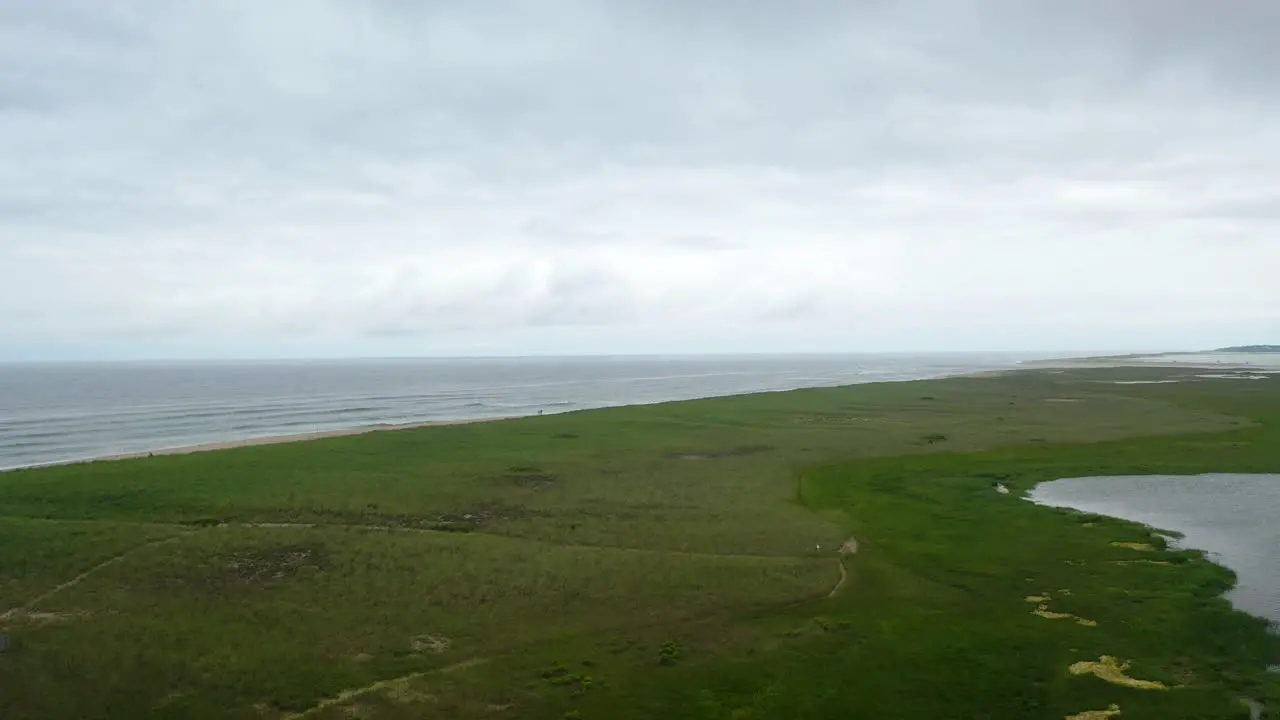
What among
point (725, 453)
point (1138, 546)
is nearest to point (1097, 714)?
point (1138, 546)

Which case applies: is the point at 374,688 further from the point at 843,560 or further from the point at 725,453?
the point at 725,453

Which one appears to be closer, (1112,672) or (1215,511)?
(1112,672)

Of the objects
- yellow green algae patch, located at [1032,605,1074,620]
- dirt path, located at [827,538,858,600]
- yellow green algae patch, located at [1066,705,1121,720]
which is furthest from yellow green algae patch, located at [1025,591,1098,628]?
dirt path, located at [827,538,858,600]

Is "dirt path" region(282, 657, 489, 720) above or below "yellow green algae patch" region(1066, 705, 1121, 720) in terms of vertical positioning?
above

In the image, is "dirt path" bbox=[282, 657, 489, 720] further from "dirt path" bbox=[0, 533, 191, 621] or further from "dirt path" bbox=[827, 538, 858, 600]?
"dirt path" bbox=[0, 533, 191, 621]

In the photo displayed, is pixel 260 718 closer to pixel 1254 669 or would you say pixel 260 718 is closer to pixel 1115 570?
pixel 1254 669

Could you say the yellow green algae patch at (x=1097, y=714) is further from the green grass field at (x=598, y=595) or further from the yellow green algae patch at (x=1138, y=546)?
the yellow green algae patch at (x=1138, y=546)
